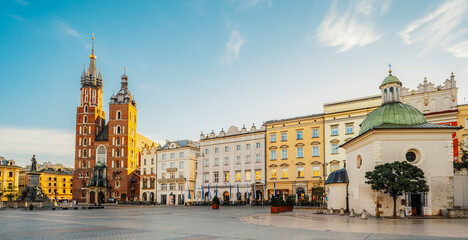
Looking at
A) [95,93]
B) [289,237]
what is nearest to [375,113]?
[289,237]

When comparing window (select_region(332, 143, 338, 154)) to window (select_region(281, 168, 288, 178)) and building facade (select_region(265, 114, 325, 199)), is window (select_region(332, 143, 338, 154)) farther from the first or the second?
window (select_region(281, 168, 288, 178))

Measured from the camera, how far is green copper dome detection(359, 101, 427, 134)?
31.1m

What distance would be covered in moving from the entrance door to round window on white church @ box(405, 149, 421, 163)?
2.71 metres

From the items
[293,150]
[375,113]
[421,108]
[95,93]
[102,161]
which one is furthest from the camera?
[95,93]

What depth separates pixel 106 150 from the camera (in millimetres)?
100875

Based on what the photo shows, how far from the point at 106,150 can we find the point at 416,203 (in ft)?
284

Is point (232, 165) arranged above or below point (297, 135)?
below

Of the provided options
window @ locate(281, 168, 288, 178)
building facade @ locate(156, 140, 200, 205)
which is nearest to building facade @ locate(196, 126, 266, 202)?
window @ locate(281, 168, 288, 178)

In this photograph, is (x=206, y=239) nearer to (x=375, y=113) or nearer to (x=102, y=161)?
(x=375, y=113)

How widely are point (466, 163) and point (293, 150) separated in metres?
31.0

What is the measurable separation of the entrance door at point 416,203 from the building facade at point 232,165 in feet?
121

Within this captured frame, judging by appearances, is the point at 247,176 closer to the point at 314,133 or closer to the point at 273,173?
the point at 273,173

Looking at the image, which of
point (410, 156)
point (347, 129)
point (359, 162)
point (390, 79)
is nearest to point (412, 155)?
point (410, 156)

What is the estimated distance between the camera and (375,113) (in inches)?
1316
